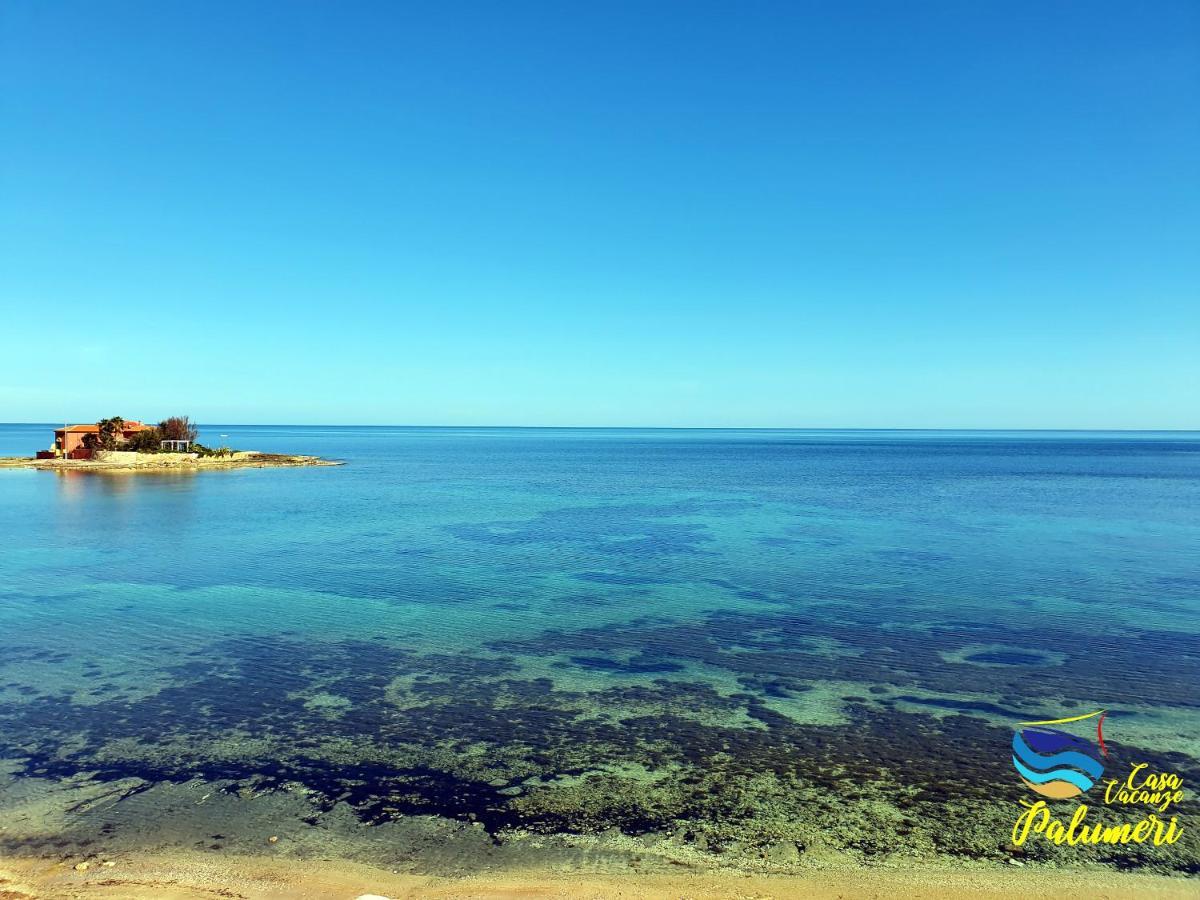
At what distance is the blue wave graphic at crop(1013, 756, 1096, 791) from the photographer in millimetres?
13914

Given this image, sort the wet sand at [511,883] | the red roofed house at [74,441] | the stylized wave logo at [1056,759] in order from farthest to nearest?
the red roofed house at [74,441] < the stylized wave logo at [1056,759] < the wet sand at [511,883]

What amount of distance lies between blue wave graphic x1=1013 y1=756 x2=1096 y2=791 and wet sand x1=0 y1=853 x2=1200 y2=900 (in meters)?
2.98

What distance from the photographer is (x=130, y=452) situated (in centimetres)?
10600

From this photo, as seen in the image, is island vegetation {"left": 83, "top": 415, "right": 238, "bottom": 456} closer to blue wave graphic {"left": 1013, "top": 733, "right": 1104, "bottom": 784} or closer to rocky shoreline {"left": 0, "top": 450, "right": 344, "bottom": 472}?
rocky shoreline {"left": 0, "top": 450, "right": 344, "bottom": 472}

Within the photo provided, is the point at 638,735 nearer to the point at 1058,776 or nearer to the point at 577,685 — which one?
the point at 577,685

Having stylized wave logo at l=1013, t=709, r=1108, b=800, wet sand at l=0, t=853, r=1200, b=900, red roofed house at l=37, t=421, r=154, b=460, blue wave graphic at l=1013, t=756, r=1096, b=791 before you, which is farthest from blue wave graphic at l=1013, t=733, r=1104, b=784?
red roofed house at l=37, t=421, r=154, b=460

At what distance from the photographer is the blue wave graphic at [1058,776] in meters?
13.9

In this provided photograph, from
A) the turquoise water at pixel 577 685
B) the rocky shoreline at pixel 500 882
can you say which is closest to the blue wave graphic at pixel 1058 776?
the turquoise water at pixel 577 685

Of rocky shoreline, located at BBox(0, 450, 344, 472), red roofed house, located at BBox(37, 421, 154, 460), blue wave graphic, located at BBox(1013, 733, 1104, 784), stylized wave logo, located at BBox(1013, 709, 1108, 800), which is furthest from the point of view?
red roofed house, located at BBox(37, 421, 154, 460)

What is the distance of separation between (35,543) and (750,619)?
40648mm

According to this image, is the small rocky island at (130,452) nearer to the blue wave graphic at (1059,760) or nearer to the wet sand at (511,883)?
the wet sand at (511,883)

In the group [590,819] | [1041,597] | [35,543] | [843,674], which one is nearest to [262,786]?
[590,819]

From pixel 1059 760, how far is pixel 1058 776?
818 mm

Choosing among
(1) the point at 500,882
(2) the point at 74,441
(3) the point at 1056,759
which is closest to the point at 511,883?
(1) the point at 500,882
